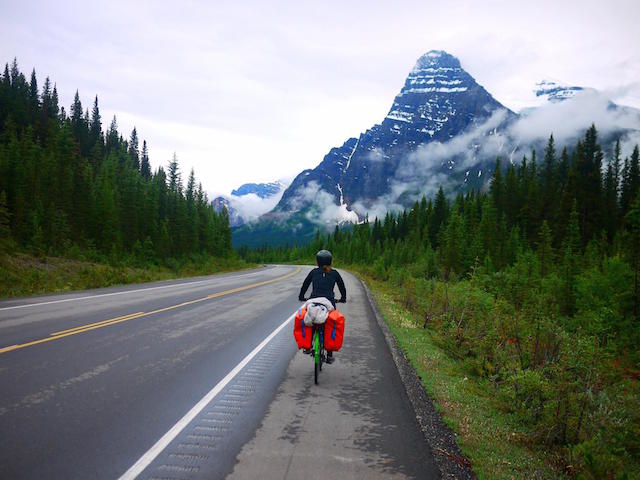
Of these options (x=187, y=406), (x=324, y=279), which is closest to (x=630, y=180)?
(x=324, y=279)

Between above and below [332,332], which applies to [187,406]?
below

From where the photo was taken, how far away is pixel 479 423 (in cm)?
560

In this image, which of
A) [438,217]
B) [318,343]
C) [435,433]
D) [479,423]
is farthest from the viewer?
[438,217]

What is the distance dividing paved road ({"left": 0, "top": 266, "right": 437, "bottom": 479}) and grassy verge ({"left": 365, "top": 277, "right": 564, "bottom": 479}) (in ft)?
1.89

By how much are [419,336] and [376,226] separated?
116 meters

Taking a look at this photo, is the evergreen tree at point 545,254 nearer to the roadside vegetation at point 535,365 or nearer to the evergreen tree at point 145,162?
the roadside vegetation at point 535,365

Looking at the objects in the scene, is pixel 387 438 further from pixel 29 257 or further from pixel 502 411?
pixel 29 257

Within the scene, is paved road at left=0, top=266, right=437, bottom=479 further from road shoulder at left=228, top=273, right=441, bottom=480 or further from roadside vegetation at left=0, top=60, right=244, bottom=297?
roadside vegetation at left=0, top=60, right=244, bottom=297

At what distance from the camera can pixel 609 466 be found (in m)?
4.32

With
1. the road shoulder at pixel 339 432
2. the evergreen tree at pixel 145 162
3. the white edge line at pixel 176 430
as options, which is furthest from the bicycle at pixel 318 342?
the evergreen tree at pixel 145 162

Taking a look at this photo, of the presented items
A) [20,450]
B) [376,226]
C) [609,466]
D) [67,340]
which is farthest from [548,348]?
[376,226]

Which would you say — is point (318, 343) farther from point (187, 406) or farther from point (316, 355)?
point (187, 406)

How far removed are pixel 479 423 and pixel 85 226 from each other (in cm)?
5616

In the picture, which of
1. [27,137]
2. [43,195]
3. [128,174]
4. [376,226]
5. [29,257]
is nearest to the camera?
[29,257]
